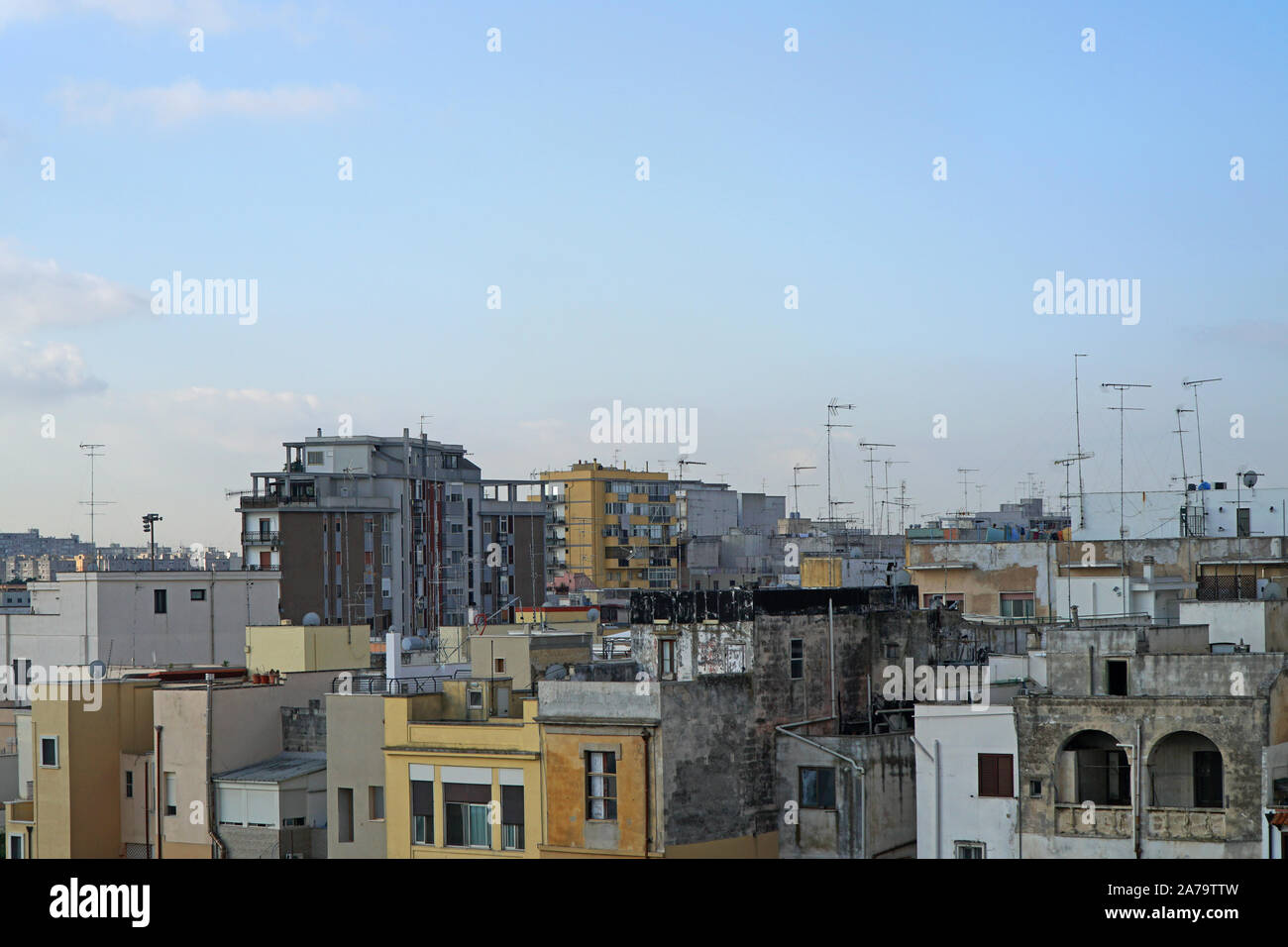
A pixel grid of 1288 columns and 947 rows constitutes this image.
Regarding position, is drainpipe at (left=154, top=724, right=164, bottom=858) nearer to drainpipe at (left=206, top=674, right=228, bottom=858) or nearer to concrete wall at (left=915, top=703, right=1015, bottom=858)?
drainpipe at (left=206, top=674, right=228, bottom=858)

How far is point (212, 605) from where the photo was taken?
6900 centimetres

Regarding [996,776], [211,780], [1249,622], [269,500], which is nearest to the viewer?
[996,776]

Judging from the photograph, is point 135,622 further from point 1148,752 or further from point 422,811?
point 1148,752

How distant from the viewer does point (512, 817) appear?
3188cm

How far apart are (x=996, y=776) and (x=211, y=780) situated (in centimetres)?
1598

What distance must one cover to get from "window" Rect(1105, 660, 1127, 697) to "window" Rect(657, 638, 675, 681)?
9007 mm

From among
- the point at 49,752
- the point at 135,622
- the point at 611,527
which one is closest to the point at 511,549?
the point at 611,527

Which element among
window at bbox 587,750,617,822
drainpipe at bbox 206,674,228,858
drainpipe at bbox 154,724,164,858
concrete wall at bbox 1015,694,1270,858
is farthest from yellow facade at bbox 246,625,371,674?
concrete wall at bbox 1015,694,1270,858

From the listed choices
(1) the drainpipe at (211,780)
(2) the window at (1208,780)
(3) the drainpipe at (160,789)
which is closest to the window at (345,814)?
(1) the drainpipe at (211,780)

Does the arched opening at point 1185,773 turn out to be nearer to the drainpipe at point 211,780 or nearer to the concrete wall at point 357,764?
the concrete wall at point 357,764

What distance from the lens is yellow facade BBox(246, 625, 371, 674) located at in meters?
48.7

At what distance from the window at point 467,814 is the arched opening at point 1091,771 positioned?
10553 millimetres
